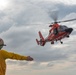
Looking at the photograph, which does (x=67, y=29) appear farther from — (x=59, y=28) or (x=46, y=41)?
(x=46, y=41)

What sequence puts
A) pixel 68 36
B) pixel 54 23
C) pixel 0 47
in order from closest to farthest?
1. pixel 0 47
2. pixel 68 36
3. pixel 54 23

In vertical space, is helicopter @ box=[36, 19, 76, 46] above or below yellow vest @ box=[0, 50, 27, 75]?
above

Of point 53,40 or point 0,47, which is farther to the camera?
point 53,40

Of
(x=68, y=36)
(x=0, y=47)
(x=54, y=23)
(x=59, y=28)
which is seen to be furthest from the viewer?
(x=54, y=23)

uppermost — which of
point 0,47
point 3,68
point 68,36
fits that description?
point 68,36

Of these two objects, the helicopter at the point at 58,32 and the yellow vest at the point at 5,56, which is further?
the helicopter at the point at 58,32

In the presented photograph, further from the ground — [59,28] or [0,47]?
[59,28]

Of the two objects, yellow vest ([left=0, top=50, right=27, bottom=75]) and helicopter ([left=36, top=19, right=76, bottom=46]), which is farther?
helicopter ([left=36, top=19, right=76, bottom=46])

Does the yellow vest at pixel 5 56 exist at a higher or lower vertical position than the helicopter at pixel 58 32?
lower

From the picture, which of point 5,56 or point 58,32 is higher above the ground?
point 58,32

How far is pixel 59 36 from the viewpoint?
65.2 meters

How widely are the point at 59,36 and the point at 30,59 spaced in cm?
5482

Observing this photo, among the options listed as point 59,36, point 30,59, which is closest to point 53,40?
point 59,36

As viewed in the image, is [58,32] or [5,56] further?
[58,32]
